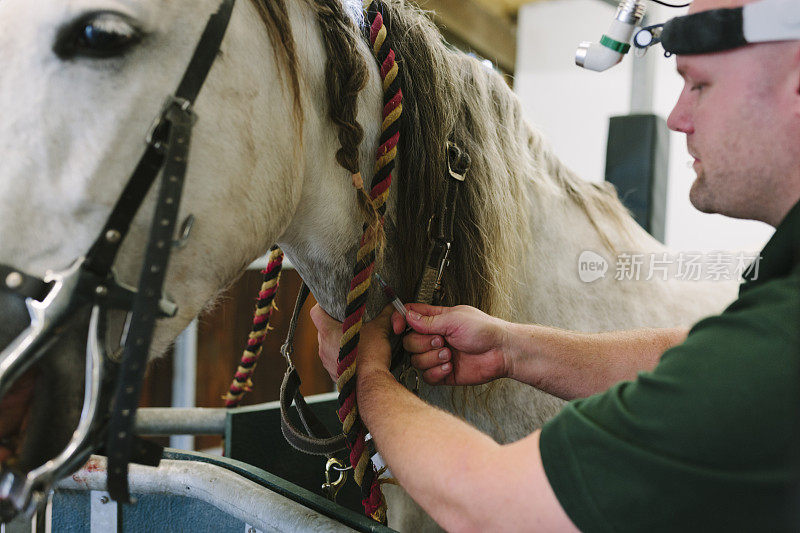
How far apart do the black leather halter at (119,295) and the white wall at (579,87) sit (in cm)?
182

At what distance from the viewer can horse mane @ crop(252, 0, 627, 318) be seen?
0.85 m

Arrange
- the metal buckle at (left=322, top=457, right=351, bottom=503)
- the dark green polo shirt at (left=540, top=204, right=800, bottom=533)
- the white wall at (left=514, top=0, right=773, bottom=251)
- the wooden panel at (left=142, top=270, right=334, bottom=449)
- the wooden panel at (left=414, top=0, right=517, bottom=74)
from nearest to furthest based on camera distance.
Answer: the dark green polo shirt at (left=540, top=204, right=800, bottom=533)
the metal buckle at (left=322, top=457, right=351, bottom=503)
the white wall at (left=514, top=0, right=773, bottom=251)
the wooden panel at (left=142, top=270, right=334, bottom=449)
the wooden panel at (left=414, top=0, right=517, bottom=74)

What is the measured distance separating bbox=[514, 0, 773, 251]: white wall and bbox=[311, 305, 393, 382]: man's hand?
4.88ft

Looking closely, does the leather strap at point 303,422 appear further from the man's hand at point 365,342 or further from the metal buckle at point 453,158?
the metal buckle at point 453,158

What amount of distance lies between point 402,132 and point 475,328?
0.32 metres

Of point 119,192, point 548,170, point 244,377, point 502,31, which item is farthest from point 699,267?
point 502,31

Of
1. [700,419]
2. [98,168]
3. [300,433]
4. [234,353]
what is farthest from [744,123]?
[234,353]

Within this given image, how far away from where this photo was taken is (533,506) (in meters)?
0.52

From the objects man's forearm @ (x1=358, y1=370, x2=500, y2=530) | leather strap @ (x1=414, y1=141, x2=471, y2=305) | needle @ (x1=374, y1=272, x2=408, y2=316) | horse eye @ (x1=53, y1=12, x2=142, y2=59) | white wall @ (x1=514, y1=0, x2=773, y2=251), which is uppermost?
white wall @ (x1=514, y1=0, x2=773, y2=251)

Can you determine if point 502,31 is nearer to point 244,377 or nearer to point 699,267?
point 699,267

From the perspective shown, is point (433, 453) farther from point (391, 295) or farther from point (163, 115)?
point (163, 115)

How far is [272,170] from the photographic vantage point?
2.53ft

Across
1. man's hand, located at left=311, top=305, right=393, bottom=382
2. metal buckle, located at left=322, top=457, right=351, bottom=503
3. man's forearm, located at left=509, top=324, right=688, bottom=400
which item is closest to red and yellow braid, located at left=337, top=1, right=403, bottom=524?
man's hand, located at left=311, top=305, right=393, bottom=382

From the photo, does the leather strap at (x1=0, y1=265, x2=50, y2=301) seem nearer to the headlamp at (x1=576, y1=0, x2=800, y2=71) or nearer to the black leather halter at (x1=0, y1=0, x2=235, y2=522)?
the black leather halter at (x1=0, y1=0, x2=235, y2=522)
